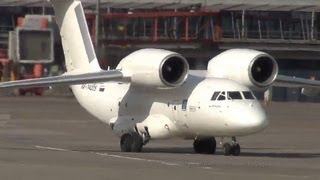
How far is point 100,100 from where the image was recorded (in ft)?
118

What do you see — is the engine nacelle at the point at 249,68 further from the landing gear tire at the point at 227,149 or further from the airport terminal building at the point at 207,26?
the airport terminal building at the point at 207,26

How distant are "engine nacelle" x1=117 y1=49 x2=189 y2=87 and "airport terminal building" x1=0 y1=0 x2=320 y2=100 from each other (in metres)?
48.0

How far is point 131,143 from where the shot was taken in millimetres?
33812

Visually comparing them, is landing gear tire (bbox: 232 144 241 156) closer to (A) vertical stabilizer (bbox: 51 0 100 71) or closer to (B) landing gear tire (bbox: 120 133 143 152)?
(B) landing gear tire (bbox: 120 133 143 152)

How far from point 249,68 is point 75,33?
6896 mm

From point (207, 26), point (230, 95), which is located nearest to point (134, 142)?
point (230, 95)

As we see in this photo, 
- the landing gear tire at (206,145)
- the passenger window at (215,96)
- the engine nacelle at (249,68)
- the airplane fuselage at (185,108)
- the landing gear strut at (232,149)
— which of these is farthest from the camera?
the landing gear tire at (206,145)

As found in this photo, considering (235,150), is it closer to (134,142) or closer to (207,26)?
(134,142)

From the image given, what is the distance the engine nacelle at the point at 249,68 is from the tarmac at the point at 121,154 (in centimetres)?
226

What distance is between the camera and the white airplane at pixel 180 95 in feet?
104

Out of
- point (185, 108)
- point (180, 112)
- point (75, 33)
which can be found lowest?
point (180, 112)

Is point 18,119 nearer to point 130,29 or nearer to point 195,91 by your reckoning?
point 195,91

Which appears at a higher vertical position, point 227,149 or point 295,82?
point 295,82

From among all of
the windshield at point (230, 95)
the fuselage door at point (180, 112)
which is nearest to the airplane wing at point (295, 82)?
the windshield at point (230, 95)
